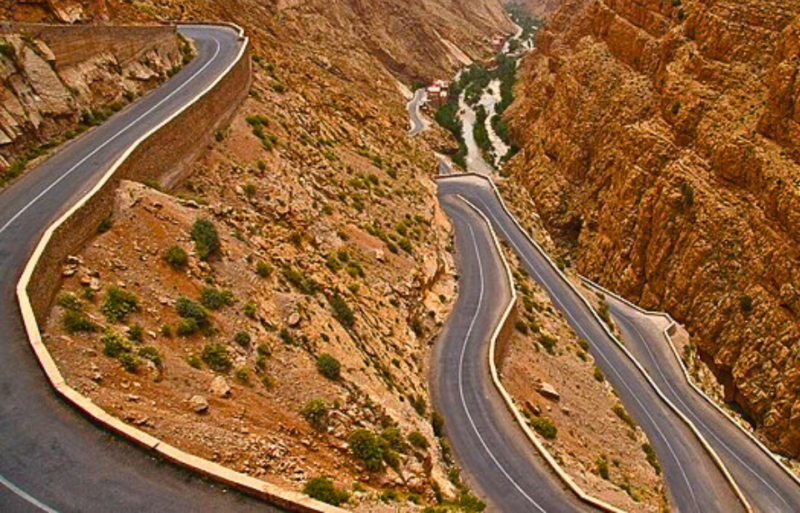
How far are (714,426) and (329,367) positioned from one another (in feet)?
96.2

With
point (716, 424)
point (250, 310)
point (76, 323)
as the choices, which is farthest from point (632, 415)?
point (76, 323)

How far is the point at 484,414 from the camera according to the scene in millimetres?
26609

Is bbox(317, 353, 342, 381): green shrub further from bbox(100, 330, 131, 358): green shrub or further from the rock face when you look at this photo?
the rock face

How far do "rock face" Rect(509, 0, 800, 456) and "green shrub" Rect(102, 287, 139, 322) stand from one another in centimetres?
3933

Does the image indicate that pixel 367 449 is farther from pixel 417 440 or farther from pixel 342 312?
pixel 342 312

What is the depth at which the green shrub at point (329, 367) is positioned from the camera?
18.9 meters

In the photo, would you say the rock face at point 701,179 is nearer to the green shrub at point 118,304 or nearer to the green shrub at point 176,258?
the green shrub at point 176,258

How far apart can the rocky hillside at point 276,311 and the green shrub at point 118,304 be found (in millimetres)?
40

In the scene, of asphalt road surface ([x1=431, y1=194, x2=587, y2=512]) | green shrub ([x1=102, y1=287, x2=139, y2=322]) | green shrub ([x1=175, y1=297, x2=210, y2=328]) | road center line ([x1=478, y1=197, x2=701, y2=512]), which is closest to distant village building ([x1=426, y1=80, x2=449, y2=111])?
road center line ([x1=478, y1=197, x2=701, y2=512])

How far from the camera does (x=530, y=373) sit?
3142 centimetres

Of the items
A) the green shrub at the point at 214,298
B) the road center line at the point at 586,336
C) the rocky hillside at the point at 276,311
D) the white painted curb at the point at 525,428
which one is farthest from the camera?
the road center line at the point at 586,336

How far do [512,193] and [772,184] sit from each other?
88.6 ft

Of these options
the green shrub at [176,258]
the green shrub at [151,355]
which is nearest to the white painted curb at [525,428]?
the green shrub at [151,355]

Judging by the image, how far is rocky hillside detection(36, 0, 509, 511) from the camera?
48.3 feet
